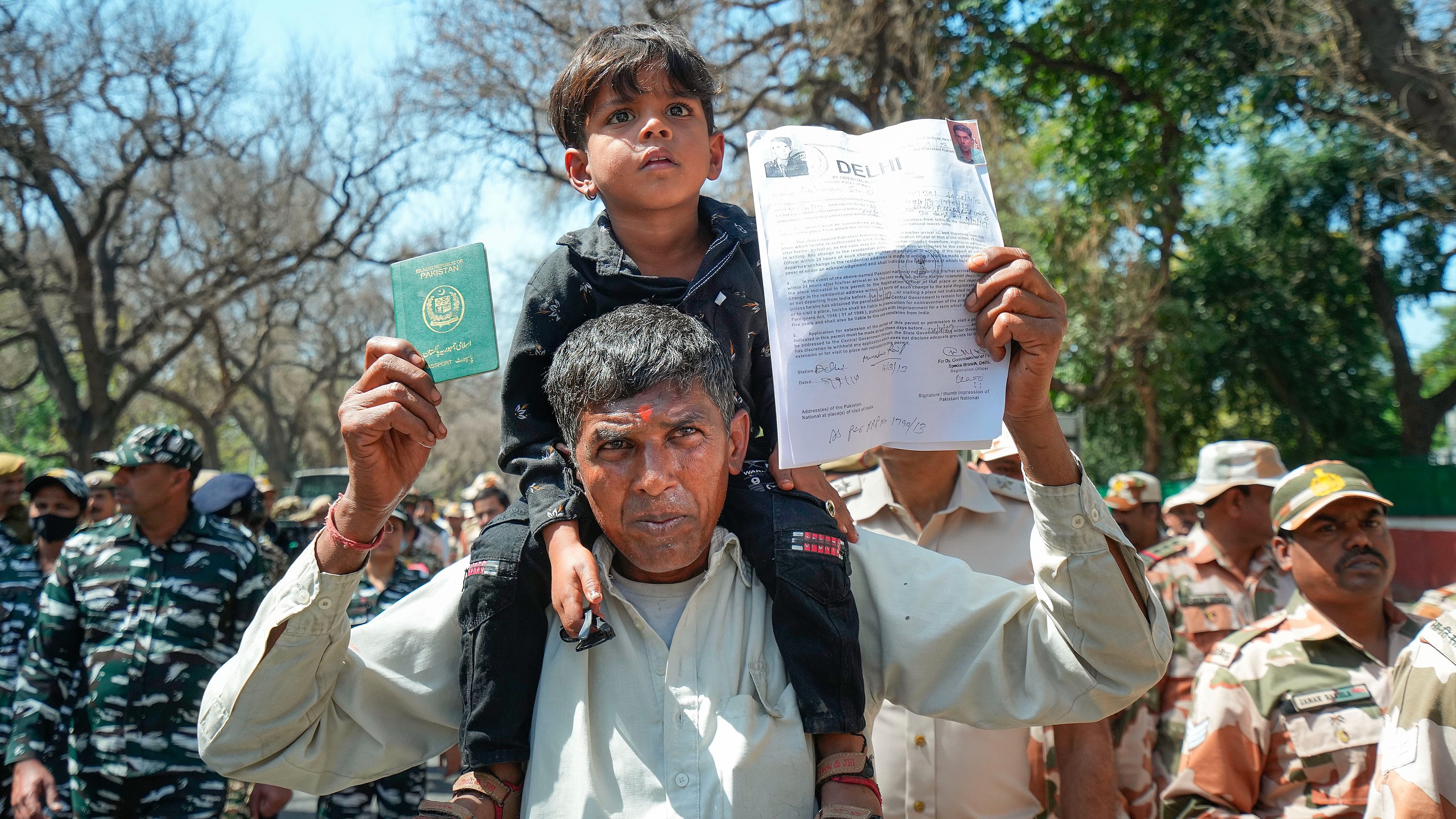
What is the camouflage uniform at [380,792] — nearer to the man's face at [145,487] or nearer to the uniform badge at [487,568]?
the man's face at [145,487]

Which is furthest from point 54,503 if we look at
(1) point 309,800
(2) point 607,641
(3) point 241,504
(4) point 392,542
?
(2) point 607,641

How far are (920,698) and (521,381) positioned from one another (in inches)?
46.6

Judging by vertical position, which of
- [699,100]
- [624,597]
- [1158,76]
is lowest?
[624,597]

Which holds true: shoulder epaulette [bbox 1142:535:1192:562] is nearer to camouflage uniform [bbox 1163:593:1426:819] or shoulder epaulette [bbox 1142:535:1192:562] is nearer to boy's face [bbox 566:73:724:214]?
camouflage uniform [bbox 1163:593:1426:819]

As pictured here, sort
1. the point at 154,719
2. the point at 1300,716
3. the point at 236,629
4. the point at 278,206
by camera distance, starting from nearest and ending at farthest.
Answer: the point at 1300,716, the point at 154,719, the point at 236,629, the point at 278,206

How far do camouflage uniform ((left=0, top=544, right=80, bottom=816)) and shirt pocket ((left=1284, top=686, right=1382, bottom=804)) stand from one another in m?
5.43

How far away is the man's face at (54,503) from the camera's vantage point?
244 inches

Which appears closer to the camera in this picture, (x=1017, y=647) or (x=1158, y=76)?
(x=1017, y=647)

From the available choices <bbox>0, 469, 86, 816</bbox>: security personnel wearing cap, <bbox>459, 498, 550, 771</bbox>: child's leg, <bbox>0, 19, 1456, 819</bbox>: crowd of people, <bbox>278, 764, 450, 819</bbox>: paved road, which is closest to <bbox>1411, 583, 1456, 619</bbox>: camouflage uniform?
<bbox>0, 19, 1456, 819</bbox>: crowd of people

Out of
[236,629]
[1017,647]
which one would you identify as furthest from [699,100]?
[236,629]

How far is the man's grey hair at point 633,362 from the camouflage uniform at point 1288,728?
7.30 feet

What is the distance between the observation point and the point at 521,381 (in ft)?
8.14

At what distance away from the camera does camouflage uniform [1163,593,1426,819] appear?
3.28m

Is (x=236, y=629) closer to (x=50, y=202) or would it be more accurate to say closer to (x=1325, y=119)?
(x=1325, y=119)
